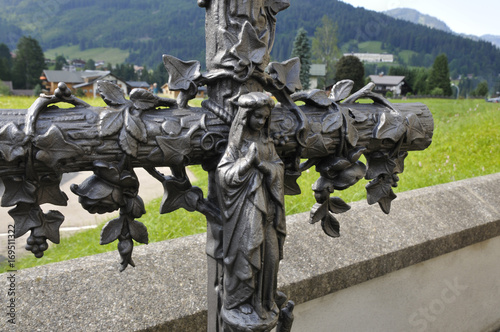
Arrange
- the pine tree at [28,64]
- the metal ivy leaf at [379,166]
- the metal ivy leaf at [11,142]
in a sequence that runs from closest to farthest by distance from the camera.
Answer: the metal ivy leaf at [11,142]
the metal ivy leaf at [379,166]
the pine tree at [28,64]

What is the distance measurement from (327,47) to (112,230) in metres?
25.0

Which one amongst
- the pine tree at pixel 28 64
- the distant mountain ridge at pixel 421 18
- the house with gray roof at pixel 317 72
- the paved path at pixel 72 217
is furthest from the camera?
the distant mountain ridge at pixel 421 18

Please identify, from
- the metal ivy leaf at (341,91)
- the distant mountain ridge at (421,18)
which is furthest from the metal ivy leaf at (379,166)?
the distant mountain ridge at (421,18)

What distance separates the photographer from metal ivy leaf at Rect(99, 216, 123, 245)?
1045 mm

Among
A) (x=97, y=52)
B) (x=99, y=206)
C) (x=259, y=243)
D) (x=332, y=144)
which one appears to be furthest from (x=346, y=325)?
(x=97, y=52)

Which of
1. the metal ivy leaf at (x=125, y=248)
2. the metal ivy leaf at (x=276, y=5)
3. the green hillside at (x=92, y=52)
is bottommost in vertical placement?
the green hillside at (x=92, y=52)

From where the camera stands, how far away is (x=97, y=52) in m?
44.4

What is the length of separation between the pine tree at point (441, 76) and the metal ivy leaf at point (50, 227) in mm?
26215

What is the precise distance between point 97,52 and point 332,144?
48.3 metres

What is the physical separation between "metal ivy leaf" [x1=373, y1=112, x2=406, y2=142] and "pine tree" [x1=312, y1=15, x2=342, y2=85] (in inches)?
918

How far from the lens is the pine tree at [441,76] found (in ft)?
78.6

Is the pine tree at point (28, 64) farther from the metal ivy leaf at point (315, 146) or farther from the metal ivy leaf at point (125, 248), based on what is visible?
the metal ivy leaf at point (315, 146)

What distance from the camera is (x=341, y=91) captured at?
133 cm

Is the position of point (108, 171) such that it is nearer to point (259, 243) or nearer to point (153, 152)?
point (153, 152)
